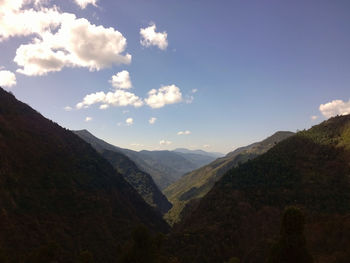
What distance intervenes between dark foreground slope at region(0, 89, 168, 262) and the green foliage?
27782 mm

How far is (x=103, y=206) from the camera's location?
84500mm

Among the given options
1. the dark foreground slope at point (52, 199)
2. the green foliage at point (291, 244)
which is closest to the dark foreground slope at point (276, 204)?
the dark foreground slope at point (52, 199)

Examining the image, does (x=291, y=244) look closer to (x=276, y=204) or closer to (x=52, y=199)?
(x=276, y=204)

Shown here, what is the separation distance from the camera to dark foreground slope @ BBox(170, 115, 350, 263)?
2228 inches

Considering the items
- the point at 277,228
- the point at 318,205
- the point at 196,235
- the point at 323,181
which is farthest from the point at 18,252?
the point at 323,181

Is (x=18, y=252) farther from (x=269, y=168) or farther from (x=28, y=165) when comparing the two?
(x=269, y=168)

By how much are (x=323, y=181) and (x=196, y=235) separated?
4359cm

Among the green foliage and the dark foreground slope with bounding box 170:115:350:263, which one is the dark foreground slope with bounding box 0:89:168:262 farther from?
the green foliage

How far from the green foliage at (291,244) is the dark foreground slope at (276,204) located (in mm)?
26973

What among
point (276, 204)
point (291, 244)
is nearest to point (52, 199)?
point (291, 244)

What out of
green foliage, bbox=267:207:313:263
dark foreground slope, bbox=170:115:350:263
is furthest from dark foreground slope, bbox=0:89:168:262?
green foliage, bbox=267:207:313:263

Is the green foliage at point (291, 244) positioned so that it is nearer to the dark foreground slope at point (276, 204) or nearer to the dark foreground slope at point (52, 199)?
the dark foreground slope at point (276, 204)

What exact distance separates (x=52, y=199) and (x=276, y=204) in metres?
68.6

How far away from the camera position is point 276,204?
75.7 m
